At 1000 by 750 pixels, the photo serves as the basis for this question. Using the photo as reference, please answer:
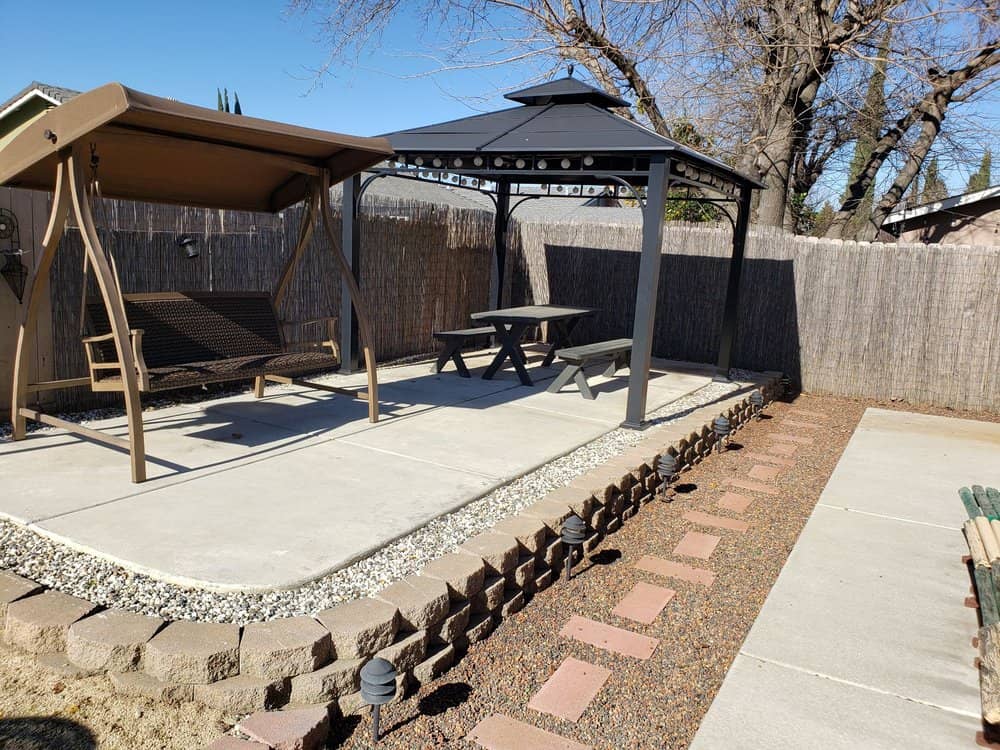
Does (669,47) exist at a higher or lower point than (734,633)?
higher

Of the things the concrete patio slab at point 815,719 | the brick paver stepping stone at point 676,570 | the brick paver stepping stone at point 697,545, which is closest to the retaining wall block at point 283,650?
the concrete patio slab at point 815,719

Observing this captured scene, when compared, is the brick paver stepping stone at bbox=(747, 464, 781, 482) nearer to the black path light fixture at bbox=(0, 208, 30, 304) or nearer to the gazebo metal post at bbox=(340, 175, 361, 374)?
the gazebo metal post at bbox=(340, 175, 361, 374)

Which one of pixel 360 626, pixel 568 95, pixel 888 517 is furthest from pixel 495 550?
pixel 568 95

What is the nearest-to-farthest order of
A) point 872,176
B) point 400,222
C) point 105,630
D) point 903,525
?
point 105,630
point 903,525
point 400,222
point 872,176

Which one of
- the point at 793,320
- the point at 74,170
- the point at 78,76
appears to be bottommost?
the point at 793,320

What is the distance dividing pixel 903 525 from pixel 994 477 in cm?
185

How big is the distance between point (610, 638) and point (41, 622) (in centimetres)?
213

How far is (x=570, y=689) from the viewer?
2.73 meters

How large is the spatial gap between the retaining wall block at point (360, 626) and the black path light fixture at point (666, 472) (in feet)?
8.69

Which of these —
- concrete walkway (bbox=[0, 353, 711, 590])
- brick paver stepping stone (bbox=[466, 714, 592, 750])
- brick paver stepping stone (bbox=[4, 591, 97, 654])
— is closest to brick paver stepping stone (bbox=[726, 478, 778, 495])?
concrete walkway (bbox=[0, 353, 711, 590])

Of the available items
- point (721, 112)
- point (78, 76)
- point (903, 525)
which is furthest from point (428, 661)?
point (78, 76)

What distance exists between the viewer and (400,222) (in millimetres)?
8305

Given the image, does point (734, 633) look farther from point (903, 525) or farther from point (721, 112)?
point (721, 112)

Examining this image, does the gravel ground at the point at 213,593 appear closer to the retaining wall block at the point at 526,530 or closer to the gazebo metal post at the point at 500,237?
the retaining wall block at the point at 526,530
